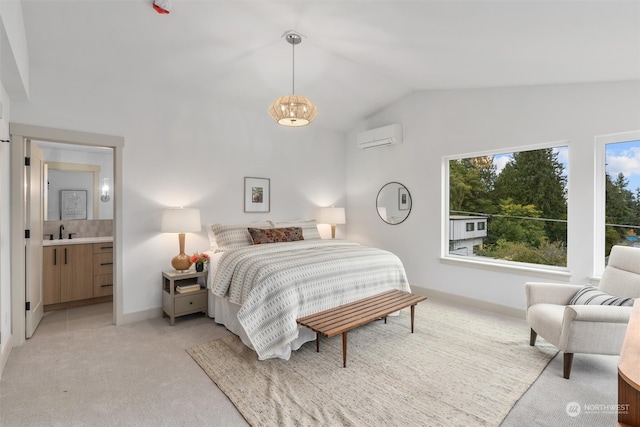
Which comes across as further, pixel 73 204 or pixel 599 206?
pixel 73 204

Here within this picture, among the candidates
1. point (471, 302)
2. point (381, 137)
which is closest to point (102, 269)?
point (381, 137)

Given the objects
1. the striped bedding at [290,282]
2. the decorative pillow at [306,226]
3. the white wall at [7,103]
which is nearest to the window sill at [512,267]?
the striped bedding at [290,282]

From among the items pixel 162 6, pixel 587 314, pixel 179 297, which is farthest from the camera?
pixel 179 297

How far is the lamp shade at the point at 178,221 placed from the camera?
11.5 ft

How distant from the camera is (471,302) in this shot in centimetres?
409

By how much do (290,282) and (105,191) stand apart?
406cm

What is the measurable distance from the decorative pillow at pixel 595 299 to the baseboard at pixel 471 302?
0.96m

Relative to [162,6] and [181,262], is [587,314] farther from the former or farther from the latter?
[162,6]

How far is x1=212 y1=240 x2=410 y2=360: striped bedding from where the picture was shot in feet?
8.63

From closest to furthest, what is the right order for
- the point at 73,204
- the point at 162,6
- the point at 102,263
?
the point at 162,6 → the point at 102,263 → the point at 73,204

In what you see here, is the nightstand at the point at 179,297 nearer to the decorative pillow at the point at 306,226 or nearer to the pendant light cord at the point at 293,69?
the decorative pillow at the point at 306,226

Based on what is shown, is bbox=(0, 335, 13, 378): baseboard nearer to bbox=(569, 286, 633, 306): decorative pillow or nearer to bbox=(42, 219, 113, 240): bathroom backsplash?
bbox=(42, 219, 113, 240): bathroom backsplash

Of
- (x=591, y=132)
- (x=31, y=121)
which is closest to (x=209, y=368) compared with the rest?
(x=31, y=121)

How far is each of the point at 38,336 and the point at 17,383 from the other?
1064 millimetres
